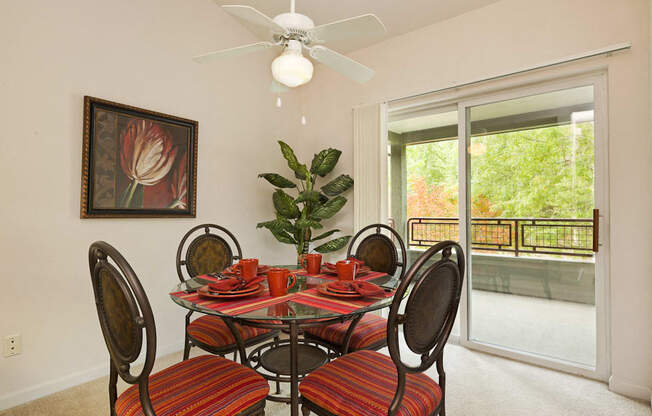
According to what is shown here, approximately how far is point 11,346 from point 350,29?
2.64m

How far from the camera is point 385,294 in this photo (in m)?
1.50

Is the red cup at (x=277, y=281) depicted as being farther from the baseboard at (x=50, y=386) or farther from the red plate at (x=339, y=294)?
the baseboard at (x=50, y=386)

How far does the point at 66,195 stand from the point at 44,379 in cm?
117

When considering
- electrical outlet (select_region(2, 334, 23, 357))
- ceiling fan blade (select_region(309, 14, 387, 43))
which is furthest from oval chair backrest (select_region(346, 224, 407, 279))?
electrical outlet (select_region(2, 334, 23, 357))

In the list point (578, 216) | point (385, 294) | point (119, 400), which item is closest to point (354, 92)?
point (578, 216)

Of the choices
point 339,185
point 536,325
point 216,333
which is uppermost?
point 339,185

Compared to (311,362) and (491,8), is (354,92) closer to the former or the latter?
(491,8)

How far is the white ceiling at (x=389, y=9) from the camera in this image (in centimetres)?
283

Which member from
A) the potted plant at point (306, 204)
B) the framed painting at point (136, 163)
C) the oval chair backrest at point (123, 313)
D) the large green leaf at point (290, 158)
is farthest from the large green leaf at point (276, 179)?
the oval chair backrest at point (123, 313)

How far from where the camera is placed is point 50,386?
7.25 ft

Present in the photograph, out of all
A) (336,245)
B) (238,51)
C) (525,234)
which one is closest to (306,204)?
(336,245)

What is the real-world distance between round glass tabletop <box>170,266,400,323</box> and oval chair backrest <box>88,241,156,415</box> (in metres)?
0.24

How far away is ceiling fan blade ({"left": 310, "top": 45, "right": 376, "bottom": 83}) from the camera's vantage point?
→ 73.6 inches

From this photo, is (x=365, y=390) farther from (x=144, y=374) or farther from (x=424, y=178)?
(x=424, y=178)
